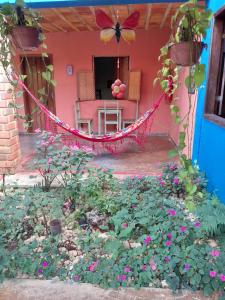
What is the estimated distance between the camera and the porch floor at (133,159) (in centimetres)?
284

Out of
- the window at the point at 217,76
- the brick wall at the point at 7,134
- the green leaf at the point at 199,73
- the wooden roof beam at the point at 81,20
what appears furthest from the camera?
the wooden roof beam at the point at 81,20

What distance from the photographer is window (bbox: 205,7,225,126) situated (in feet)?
6.10

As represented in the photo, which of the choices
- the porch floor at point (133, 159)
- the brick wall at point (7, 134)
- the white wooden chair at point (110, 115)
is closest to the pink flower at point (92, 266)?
the porch floor at point (133, 159)

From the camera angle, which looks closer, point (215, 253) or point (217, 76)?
point (215, 253)

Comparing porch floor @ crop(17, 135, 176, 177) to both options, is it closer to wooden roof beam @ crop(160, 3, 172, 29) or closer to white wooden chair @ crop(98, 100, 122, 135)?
white wooden chair @ crop(98, 100, 122, 135)

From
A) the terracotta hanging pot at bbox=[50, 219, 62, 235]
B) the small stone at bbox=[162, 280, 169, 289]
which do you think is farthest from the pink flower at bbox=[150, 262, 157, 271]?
the terracotta hanging pot at bbox=[50, 219, 62, 235]

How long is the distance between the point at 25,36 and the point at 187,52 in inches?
34.6

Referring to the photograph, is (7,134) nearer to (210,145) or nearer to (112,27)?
(112,27)

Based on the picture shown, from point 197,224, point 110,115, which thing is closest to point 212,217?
point 197,224

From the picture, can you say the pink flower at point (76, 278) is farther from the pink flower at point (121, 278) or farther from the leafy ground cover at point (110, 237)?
the pink flower at point (121, 278)

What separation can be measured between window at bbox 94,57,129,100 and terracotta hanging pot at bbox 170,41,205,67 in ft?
11.6

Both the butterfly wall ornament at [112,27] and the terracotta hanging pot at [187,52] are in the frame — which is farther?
the butterfly wall ornament at [112,27]

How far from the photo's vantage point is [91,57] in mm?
4680

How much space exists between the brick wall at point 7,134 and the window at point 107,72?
8.66 ft
